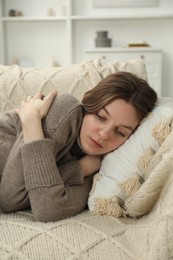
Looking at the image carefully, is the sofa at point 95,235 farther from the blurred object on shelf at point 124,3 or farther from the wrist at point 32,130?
the blurred object on shelf at point 124,3

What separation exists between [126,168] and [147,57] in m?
2.64

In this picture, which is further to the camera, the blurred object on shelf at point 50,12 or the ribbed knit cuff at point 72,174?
the blurred object on shelf at point 50,12

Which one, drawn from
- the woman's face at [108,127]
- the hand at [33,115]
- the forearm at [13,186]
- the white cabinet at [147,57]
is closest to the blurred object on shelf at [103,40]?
the white cabinet at [147,57]

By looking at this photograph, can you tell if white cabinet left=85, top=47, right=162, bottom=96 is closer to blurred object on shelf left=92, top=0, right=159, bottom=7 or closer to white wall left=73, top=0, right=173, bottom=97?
white wall left=73, top=0, right=173, bottom=97

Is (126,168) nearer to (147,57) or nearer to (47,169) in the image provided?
(47,169)

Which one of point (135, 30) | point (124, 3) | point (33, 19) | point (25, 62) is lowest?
point (25, 62)

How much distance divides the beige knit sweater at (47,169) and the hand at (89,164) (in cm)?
2

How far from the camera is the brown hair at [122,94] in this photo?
48.8 inches

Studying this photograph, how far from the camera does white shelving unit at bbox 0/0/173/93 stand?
154 inches

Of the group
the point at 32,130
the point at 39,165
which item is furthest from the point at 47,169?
the point at 32,130

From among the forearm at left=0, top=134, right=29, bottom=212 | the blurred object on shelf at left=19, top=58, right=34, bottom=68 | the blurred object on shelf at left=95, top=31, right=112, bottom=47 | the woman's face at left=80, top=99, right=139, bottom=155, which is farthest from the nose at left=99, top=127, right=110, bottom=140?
the blurred object on shelf at left=19, top=58, right=34, bottom=68

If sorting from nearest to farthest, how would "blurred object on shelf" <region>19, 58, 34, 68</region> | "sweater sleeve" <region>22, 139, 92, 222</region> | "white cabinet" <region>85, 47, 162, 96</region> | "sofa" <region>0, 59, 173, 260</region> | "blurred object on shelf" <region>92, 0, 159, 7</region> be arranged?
"sofa" <region>0, 59, 173, 260</region> < "sweater sleeve" <region>22, 139, 92, 222</region> < "white cabinet" <region>85, 47, 162, 96</region> < "blurred object on shelf" <region>92, 0, 159, 7</region> < "blurred object on shelf" <region>19, 58, 34, 68</region>

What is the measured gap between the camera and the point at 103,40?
376cm

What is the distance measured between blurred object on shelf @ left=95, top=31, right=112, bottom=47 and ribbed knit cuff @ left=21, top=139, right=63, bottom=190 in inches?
109
